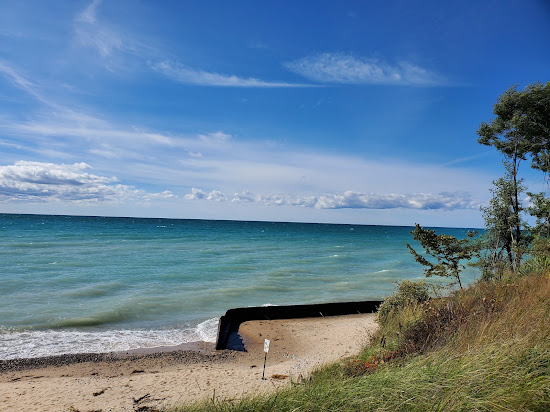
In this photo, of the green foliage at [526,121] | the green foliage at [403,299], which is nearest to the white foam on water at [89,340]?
the green foliage at [403,299]

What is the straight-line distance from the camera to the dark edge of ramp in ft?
45.1

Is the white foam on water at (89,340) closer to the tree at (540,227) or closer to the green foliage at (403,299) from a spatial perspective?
the green foliage at (403,299)

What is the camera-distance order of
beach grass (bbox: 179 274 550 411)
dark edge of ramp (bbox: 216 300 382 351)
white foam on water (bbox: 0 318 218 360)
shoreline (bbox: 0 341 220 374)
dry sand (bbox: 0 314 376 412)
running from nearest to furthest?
beach grass (bbox: 179 274 550 411)
dry sand (bbox: 0 314 376 412)
shoreline (bbox: 0 341 220 374)
white foam on water (bbox: 0 318 218 360)
dark edge of ramp (bbox: 216 300 382 351)

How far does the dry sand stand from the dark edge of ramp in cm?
62

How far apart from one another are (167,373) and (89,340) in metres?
4.87

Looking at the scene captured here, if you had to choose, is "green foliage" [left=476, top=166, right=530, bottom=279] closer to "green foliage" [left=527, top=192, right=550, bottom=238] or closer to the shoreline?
"green foliage" [left=527, top=192, right=550, bottom=238]

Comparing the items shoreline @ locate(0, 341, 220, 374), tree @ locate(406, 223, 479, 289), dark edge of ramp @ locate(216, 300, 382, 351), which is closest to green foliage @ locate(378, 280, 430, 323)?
tree @ locate(406, 223, 479, 289)

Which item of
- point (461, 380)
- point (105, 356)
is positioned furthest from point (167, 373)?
point (461, 380)

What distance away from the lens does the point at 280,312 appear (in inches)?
611

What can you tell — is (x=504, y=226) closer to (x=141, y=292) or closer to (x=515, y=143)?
(x=515, y=143)

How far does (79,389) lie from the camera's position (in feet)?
28.3

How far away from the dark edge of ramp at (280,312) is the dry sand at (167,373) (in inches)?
24.4

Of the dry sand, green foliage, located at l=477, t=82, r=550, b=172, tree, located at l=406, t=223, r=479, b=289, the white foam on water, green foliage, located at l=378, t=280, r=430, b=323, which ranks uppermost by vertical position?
green foliage, located at l=477, t=82, r=550, b=172

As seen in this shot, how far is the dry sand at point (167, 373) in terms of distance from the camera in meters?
7.91
